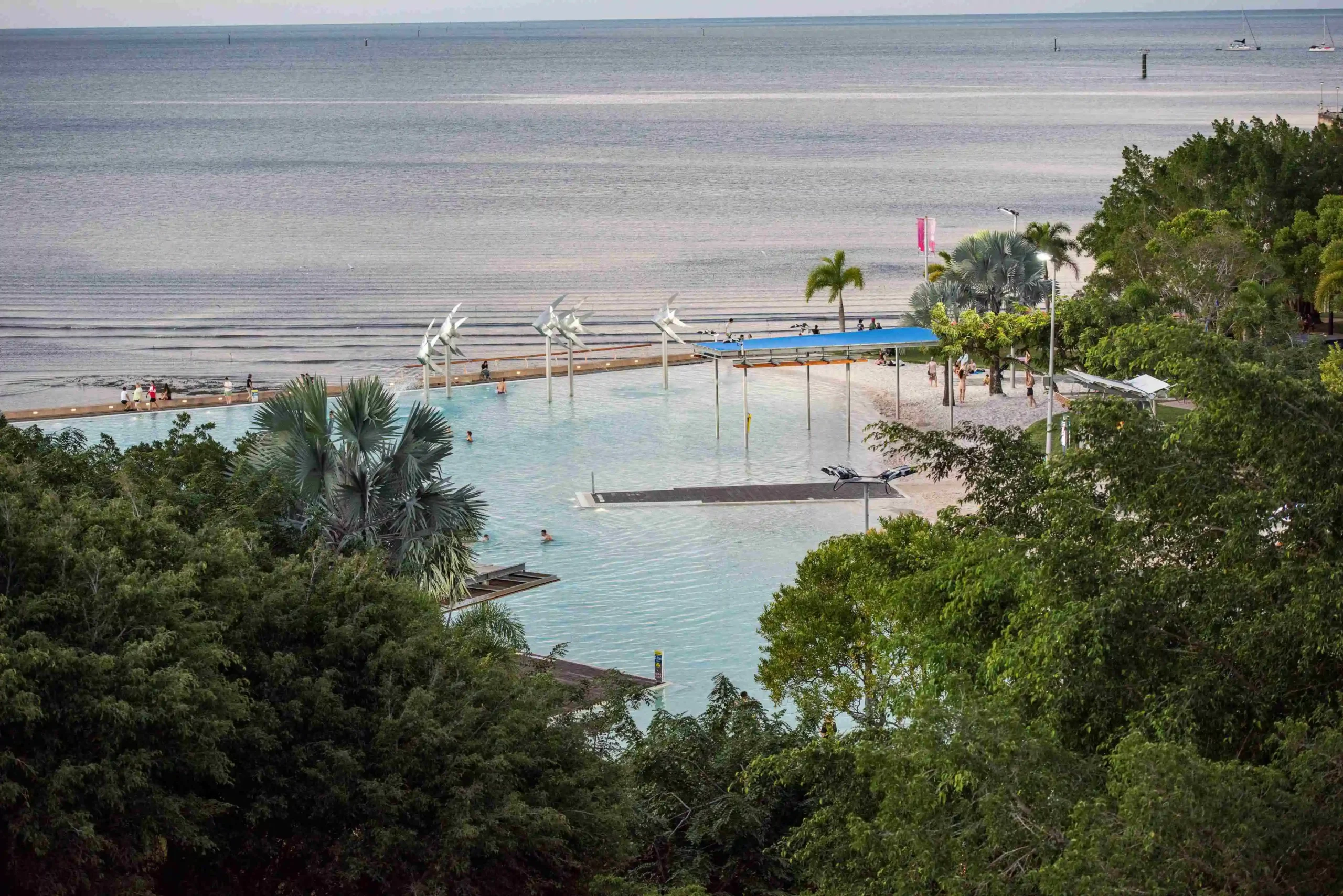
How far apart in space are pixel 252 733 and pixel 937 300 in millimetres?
38296

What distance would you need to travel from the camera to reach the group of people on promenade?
4659cm

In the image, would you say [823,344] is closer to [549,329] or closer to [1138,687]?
[549,329]

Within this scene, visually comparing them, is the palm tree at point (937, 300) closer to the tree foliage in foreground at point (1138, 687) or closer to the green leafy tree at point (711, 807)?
the green leafy tree at point (711, 807)

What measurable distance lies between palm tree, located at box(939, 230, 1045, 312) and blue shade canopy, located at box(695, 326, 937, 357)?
3.28 m

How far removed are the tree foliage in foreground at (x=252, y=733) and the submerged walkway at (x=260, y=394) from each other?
93.8 feet

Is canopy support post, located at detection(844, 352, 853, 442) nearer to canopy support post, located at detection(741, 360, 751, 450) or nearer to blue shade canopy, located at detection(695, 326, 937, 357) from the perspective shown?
blue shade canopy, located at detection(695, 326, 937, 357)

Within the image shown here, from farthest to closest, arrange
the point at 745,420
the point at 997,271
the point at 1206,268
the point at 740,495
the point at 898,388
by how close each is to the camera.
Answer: the point at 997,271
the point at 1206,268
the point at 898,388
the point at 745,420
the point at 740,495

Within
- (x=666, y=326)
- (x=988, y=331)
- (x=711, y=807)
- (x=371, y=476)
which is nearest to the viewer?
(x=711, y=807)

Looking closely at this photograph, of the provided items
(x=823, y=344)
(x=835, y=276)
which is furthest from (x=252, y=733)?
(x=835, y=276)

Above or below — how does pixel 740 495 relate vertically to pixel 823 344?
below

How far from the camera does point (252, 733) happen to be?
13531 millimetres

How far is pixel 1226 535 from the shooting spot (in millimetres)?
11789

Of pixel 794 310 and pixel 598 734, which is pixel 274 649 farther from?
pixel 794 310

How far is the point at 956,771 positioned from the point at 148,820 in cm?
623
